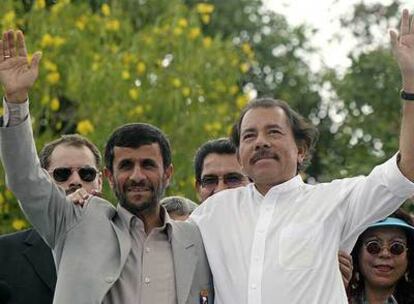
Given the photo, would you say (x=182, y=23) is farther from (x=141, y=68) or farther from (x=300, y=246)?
(x=300, y=246)

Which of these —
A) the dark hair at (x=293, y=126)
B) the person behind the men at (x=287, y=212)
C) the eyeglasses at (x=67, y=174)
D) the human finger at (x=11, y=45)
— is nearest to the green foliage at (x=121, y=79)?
the eyeglasses at (x=67, y=174)

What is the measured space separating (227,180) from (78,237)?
6.90 ft

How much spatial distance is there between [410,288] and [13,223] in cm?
594

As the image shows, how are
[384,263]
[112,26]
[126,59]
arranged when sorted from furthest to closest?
[112,26] < [126,59] < [384,263]

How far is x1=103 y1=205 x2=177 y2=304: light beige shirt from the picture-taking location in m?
5.79

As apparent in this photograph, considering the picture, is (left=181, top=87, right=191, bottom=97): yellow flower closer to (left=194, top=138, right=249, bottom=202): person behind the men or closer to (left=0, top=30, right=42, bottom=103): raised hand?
(left=194, top=138, right=249, bottom=202): person behind the men

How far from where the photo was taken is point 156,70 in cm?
1381

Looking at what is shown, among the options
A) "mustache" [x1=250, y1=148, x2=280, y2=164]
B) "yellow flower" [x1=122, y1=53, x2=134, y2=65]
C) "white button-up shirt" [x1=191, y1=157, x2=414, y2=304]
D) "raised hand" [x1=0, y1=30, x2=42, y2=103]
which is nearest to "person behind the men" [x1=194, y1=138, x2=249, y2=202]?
"white button-up shirt" [x1=191, y1=157, x2=414, y2=304]

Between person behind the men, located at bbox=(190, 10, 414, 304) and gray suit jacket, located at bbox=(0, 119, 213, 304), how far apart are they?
0.56ft

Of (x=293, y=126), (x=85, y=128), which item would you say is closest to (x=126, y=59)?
(x=85, y=128)

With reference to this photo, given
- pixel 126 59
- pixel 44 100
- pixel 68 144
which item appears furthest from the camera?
pixel 126 59

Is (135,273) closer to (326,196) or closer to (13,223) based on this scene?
(326,196)

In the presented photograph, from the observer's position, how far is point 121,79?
43.4ft

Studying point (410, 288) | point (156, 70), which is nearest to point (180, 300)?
point (410, 288)
